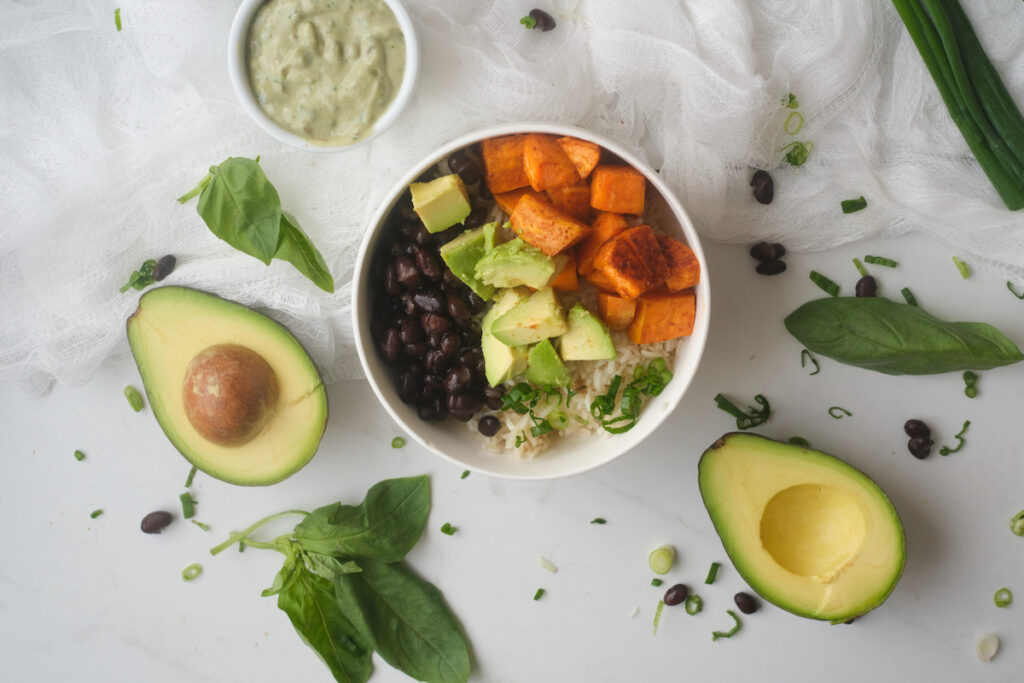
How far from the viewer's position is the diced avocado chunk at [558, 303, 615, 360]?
1.65 m

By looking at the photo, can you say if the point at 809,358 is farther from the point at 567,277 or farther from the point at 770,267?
the point at 567,277

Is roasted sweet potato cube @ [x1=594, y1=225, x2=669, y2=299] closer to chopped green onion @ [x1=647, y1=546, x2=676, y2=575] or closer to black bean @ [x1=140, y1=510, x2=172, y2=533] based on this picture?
chopped green onion @ [x1=647, y1=546, x2=676, y2=575]

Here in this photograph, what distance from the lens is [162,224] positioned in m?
2.06

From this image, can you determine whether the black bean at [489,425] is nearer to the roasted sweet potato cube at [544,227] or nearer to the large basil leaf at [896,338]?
the roasted sweet potato cube at [544,227]

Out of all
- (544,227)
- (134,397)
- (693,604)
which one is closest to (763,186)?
(544,227)

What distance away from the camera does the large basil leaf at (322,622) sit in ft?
6.84

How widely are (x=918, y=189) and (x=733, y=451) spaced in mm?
818

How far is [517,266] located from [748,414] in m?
0.84

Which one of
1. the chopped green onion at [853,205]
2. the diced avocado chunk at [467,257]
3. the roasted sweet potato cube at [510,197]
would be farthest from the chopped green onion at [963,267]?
the diced avocado chunk at [467,257]

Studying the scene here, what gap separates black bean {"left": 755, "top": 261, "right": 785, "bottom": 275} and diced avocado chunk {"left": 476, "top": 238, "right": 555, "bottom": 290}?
64 cm

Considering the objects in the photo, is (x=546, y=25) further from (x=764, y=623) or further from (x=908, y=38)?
(x=764, y=623)

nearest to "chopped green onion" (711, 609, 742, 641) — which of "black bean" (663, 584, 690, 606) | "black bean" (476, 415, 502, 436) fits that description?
"black bean" (663, 584, 690, 606)

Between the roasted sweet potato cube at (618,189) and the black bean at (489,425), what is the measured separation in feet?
1.87

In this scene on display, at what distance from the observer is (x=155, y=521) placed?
2193 mm
